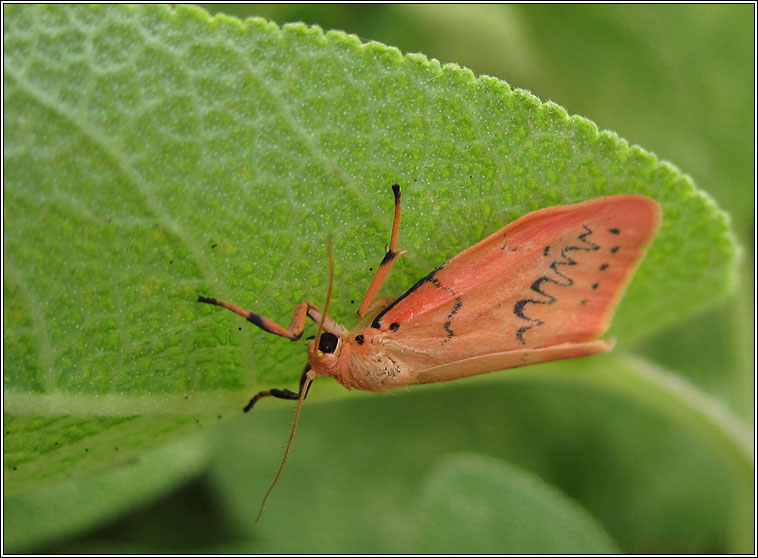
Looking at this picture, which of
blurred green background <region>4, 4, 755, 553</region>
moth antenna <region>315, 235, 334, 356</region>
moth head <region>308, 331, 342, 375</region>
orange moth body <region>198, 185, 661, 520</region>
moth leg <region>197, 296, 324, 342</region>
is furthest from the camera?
blurred green background <region>4, 4, 755, 553</region>

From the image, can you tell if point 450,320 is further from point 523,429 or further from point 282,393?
point 523,429

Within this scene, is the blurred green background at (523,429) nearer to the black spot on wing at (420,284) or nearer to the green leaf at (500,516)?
the green leaf at (500,516)

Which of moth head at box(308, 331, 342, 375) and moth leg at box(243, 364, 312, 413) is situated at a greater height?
moth head at box(308, 331, 342, 375)

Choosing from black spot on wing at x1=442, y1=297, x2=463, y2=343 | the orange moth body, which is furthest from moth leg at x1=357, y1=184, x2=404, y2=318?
black spot on wing at x1=442, y1=297, x2=463, y2=343

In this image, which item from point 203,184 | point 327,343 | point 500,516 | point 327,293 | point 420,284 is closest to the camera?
point 203,184

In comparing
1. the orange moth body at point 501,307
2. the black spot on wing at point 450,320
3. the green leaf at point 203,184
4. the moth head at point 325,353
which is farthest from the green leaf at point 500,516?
the green leaf at point 203,184

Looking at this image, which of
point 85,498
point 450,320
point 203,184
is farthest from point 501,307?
point 85,498

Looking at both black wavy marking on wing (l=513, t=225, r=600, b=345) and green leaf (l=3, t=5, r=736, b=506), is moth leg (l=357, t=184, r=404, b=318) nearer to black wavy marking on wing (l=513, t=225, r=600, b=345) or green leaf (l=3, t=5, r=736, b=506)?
green leaf (l=3, t=5, r=736, b=506)
